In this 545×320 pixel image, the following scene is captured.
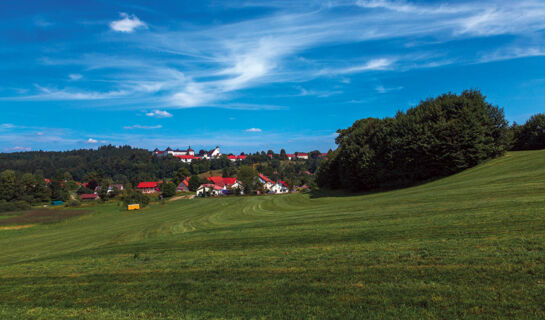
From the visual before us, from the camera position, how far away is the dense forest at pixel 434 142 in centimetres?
3275

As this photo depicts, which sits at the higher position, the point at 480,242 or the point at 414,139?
the point at 414,139

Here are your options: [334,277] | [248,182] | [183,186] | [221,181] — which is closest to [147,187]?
A: [183,186]

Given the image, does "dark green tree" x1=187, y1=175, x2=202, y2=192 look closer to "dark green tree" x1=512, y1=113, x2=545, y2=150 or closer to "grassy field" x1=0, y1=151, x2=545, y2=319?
"dark green tree" x1=512, y1=113, x2=545, y2=150

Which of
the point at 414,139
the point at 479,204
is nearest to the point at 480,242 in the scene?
the point at 479,204

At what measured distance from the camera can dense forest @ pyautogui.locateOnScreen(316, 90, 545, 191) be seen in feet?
107

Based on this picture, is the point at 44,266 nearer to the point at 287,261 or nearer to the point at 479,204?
the point at 287,261

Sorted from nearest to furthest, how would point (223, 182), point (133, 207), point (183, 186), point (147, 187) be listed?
point (133, 207) < point (183, 186) < point (223, 182) < point (147, 187)

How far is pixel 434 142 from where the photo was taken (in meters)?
33.5

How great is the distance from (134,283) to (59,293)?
77.7 inches

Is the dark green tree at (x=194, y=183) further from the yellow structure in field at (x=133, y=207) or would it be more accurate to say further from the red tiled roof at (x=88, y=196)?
the yellow structure in field at (x=133, y=207)

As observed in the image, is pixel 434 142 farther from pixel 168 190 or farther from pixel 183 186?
pixel 183 186

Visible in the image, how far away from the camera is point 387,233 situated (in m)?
10.0

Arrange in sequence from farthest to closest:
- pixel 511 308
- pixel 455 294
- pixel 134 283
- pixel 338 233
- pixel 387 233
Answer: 1. pixel 338 233
2. pixel 387 233
3. pixel 134 283
4. pixel 455 294
5. pixel 511 308

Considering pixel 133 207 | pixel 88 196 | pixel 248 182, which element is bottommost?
pixel 88 196
